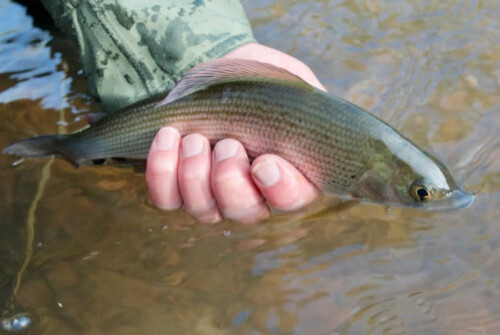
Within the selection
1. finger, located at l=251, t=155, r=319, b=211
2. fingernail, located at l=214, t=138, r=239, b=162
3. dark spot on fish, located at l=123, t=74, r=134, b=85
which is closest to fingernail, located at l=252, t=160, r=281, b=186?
finger, located at l=251, t=155, r=319, b=211

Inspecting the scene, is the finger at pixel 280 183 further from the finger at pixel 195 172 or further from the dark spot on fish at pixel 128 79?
the dark spot on fish at pixel 128 79

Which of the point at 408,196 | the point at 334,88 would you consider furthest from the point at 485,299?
the point at 334,88

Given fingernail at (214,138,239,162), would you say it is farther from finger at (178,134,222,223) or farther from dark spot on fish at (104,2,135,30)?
dark spot on fish at (104,2,135,30)

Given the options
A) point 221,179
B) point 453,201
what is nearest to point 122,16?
point 221,179

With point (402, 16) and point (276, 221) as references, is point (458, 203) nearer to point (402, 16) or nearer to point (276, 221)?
point (276, 221)

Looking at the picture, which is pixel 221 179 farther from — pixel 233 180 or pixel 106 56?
pixel 106 56

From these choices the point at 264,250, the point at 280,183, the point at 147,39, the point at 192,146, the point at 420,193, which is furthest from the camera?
the point at 147,39

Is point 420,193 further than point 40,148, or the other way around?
point 40,148
